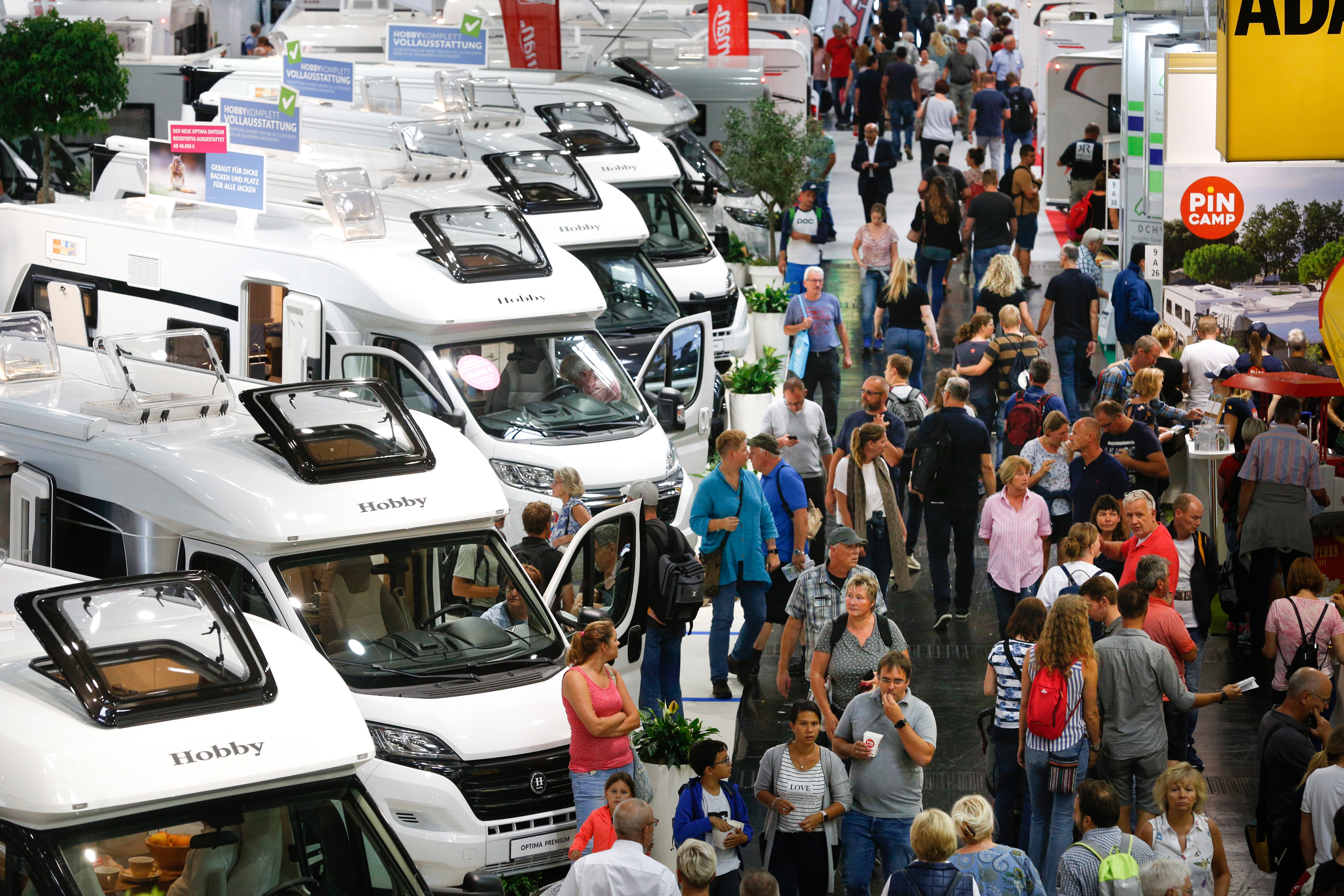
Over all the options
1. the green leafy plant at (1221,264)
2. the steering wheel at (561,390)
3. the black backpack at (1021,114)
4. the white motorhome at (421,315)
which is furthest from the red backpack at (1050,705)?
the black backpack at (1021,114)

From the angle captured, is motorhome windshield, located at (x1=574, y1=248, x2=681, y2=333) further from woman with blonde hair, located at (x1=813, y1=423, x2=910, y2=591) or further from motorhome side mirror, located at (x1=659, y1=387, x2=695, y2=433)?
woman with blonde hair, located at (x1=813, y1=423, x2=910, y2=591)

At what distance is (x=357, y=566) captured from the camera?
25.7 feet

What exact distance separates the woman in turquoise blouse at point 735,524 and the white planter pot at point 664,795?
2.39 meters

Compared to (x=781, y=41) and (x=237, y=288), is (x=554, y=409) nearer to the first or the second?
(x=237, y=288)

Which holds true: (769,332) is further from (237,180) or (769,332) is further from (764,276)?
(237,180)

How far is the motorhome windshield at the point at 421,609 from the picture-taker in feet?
25.4

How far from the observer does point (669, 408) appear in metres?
12.7

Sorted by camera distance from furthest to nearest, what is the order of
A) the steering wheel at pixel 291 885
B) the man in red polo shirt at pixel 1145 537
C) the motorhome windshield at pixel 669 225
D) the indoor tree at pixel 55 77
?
1. the indoor tree at pixel 55 77
2. the motorhome windshield at pixel 669 225
3. the man in red polo shirt at pixel 1145 537
4. the steering wheel at pixel 291 885

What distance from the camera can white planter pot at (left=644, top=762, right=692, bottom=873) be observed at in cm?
828

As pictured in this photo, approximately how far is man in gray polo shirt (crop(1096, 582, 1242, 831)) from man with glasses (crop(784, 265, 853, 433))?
719cm

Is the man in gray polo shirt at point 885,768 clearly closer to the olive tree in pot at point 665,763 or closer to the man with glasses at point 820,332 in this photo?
the olive tree in pot at point 665,763

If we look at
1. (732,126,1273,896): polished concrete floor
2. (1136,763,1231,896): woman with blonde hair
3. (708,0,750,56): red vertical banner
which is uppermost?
(708,0,750,56): red vertical banner

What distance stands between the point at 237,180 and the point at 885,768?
7.00 meters

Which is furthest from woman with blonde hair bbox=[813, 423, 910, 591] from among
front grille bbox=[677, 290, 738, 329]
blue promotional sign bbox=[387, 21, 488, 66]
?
blue promotional sign bbox=[387, 21, 488, 66]
